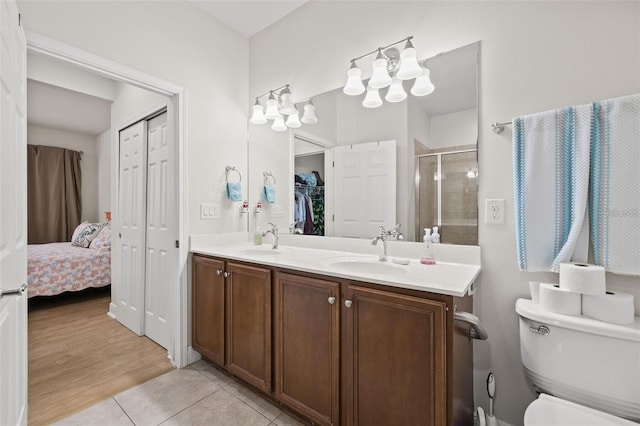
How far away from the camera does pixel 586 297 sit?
3.68ft

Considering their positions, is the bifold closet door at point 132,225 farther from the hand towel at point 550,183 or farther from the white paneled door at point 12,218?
the hand towel at point 550,183

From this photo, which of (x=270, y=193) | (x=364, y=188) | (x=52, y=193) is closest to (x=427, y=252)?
(x=364, y=188)

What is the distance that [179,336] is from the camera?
216 centimetres

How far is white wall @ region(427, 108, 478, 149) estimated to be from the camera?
1.55 m

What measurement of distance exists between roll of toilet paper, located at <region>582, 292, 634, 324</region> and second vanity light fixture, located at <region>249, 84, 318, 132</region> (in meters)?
1.87

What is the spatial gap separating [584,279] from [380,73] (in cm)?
141

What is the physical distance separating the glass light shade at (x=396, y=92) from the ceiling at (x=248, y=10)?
110 centimetres

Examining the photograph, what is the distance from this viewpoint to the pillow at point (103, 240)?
12.8 ft

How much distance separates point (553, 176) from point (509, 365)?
0.93 meters

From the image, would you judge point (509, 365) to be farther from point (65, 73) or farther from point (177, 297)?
point (65, 73)

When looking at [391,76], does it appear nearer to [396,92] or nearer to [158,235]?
[396,92]

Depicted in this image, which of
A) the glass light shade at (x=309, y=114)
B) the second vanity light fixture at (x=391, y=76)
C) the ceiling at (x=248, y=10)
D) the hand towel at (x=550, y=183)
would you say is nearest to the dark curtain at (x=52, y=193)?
the ceiling at (x=248, y=10)

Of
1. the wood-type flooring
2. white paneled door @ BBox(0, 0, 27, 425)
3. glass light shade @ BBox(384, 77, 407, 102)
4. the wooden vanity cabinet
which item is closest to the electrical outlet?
glass light shade @ BBox(384, 77, 407, 102)

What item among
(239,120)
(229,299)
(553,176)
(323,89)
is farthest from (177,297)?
(553,176)
